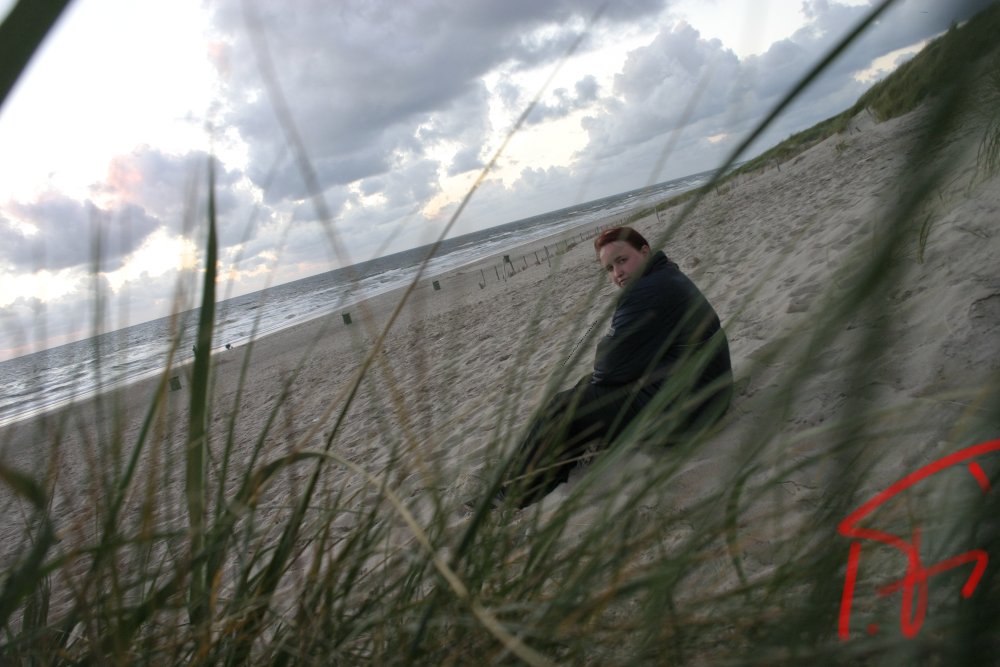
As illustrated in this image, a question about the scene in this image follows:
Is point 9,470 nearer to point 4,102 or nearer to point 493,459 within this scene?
point 4,102

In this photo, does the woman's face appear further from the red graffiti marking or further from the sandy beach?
the red graffiti marking

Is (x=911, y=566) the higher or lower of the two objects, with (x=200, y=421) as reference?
lower

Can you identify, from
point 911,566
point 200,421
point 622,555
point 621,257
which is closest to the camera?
point 911,566

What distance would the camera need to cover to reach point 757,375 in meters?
0.97

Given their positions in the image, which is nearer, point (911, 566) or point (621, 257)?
point (911, 566)

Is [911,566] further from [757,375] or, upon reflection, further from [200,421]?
[200,421]

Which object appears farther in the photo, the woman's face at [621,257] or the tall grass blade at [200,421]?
the woman's face at [621,257]

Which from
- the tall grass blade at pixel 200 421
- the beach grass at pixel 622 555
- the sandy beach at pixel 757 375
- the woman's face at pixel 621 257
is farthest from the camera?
the woman's face at pixel 621 257

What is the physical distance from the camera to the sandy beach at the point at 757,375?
1.79 feet

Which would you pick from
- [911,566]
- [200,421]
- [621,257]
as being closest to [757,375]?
[911,566]

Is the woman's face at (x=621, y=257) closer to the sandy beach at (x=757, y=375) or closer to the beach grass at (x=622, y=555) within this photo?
the sandy beach at (x=757, y=375)

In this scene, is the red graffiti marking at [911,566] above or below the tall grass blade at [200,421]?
below

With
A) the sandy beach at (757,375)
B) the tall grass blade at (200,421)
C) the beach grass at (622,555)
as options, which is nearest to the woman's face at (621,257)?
the sandy beach at (757,375)

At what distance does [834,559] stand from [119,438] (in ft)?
3.12
